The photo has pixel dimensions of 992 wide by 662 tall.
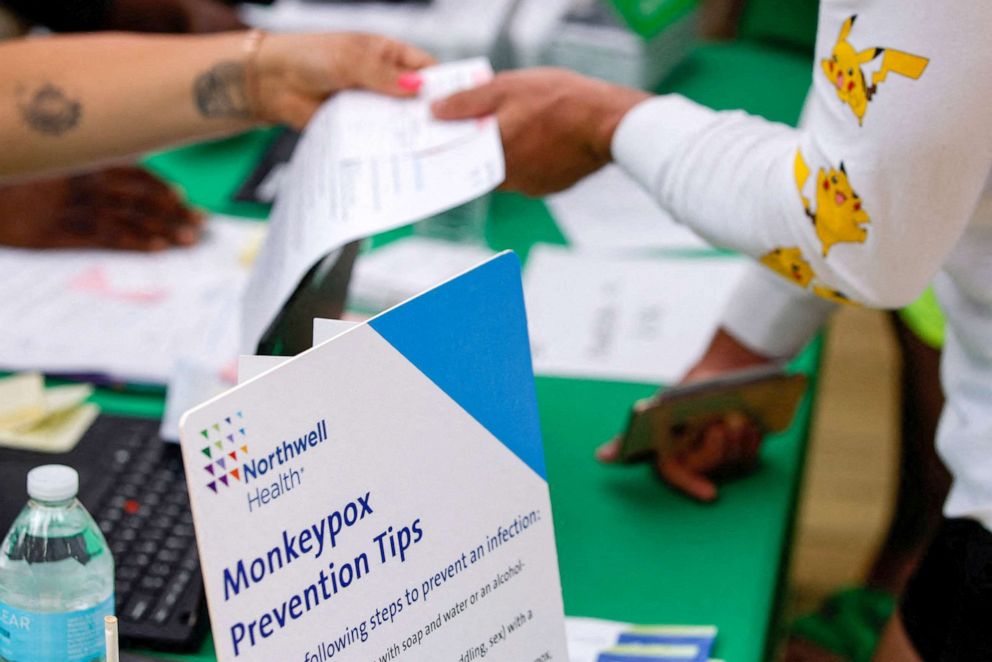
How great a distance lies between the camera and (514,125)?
3.62 ft

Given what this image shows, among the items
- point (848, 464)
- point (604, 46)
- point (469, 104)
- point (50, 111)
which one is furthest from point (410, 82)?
point (848, 464)

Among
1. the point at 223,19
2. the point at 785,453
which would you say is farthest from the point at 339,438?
the point at 223,19

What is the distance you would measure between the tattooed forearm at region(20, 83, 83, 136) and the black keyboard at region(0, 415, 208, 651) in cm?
29

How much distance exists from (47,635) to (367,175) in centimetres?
44

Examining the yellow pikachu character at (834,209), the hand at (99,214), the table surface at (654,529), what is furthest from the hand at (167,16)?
the yellow pikachu character at (834,209)

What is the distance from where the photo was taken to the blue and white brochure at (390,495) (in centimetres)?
55

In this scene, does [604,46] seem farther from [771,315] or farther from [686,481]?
[686,481]

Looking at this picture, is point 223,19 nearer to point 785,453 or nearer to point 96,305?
point 96,305

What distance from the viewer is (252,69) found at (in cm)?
123

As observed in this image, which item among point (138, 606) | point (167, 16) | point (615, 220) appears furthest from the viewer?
point (167, 16)

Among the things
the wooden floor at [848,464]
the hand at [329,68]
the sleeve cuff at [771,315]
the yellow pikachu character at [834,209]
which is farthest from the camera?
the wooden floor at [848,464]

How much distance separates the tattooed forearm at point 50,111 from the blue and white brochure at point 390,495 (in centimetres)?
71

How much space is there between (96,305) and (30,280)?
11 centimetres

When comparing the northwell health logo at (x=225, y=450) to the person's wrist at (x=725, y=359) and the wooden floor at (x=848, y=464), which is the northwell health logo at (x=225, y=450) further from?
the wooden floor at (x=848, y=464)
